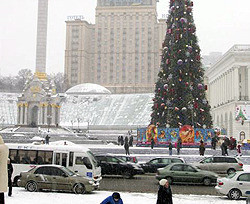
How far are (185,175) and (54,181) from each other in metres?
6.47

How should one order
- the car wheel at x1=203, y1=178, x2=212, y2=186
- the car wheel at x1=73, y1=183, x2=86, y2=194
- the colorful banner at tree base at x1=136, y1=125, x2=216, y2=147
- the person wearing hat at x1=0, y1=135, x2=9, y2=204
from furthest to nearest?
the colorful banner at tree base at x1=136, y1=125, x2=216, y2=147
the car wheel at x1=203, y1=178, x2=212, y2=186
the car wheel at x1=73, y1=183, x2=86, y2=194
the person wearing hat at x1=0, y1=135, x2=9, y2=204

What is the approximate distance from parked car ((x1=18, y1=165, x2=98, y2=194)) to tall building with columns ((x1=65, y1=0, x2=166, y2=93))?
12155 cm

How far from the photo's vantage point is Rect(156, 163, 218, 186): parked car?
18.3m

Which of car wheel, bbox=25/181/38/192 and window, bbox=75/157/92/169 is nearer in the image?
car wheel, bbox=25/181/38/192

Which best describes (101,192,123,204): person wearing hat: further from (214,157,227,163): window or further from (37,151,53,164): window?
(214,157,227,163): window

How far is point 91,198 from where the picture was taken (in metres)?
13.5

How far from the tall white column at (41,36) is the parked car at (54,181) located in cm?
6564

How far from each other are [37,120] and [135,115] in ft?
68.4

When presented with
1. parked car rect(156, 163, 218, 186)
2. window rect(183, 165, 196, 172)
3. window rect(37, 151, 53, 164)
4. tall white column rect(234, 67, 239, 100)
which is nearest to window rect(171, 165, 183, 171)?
parked car rect(156, 163, 218, 186)

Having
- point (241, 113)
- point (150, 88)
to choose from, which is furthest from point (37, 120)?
point (150, 88)

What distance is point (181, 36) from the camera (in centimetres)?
3322

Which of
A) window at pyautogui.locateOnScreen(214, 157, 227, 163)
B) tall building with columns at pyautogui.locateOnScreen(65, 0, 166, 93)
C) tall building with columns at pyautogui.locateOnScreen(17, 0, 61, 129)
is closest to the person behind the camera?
window at pyautogui.locateOnScreen(214, 157, 227, 163)

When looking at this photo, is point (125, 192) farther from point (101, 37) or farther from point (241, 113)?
point (101, 37)

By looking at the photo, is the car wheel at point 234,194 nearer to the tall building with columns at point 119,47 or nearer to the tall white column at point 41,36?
the tall white column at point 41,36
